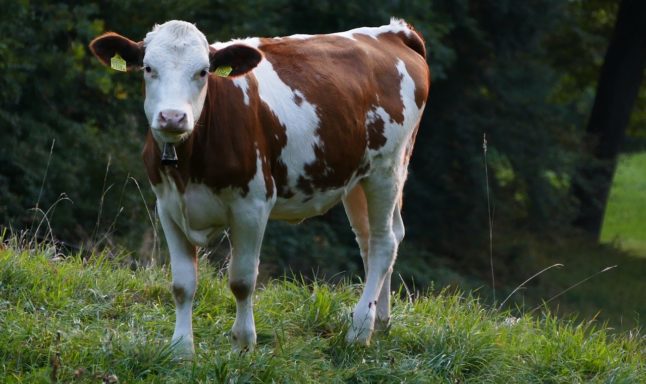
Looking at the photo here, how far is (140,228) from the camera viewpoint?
1578 centimetres

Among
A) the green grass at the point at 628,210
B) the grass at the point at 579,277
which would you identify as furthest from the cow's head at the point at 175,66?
the green grass at the point at 628,210

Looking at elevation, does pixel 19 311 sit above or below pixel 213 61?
below

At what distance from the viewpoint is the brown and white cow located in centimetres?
639

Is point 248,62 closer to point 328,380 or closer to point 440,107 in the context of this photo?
point 328,380

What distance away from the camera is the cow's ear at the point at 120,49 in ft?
21.6

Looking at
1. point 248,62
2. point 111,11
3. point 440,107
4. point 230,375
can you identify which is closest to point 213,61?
point 248,62

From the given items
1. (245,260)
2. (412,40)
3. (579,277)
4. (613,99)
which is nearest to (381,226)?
(245,260)

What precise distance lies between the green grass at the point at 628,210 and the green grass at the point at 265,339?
758 inches

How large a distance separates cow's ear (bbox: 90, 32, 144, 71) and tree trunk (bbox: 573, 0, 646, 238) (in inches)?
772

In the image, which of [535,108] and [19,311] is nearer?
[19,311]

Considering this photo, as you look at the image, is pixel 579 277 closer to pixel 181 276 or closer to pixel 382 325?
pixel 382 325

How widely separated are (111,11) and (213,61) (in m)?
11.7

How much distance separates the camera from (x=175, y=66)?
6262 millimetres

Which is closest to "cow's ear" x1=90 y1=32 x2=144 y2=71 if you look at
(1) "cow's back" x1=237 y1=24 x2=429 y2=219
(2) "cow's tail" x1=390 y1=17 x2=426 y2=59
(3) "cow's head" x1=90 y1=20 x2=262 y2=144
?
(3) "cow's head" x1=90 y1=20 x2=262 y2=144
